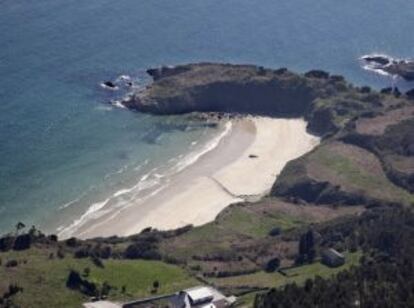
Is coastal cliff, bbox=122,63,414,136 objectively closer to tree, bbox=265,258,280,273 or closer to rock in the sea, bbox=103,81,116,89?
rock in the sea, bbox=103,81,116,89

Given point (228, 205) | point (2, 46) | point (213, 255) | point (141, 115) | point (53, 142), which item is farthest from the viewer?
point (2, 46)

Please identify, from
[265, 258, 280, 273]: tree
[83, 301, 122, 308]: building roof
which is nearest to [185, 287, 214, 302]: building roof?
[83, 301, 122, 308]: building roof

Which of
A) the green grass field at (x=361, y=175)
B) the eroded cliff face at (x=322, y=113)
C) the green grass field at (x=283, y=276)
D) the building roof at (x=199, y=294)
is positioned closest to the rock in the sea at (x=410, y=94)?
the eroded cliff face at (x=322, y=113)

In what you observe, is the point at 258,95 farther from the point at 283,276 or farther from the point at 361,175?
the point at 283,276

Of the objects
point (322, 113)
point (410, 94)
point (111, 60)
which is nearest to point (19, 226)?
point (322, 113)

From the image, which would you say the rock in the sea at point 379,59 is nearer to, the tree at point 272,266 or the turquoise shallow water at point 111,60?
the turquoise shallow water at point 111,60

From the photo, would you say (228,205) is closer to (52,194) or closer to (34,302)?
(52,194)

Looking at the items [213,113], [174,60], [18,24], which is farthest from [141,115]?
[18,24]
